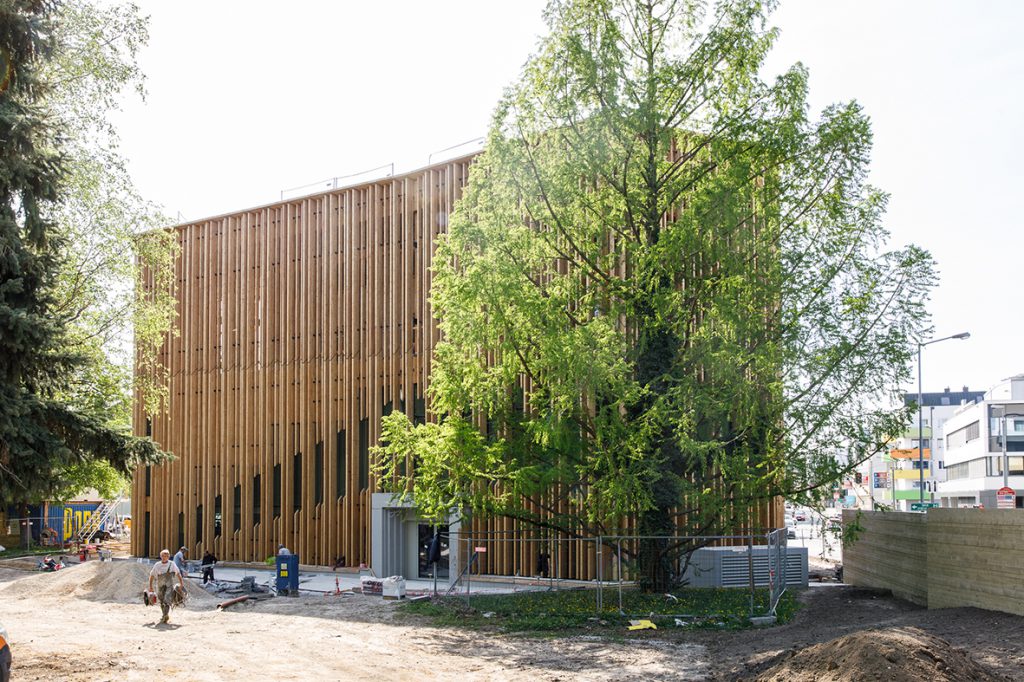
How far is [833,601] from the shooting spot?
22.4 meters

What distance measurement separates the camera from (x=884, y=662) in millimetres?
10984

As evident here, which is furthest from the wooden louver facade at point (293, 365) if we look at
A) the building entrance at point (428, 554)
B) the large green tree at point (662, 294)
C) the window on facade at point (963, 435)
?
the window on facade at point (963, 435)

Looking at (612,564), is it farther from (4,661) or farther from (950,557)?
(4,661)

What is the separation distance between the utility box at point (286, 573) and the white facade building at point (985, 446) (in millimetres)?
54357

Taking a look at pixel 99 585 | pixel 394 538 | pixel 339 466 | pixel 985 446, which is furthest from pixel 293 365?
pixel 985 446

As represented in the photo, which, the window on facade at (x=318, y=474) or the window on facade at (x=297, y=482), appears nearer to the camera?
the window on facade at (x=318, y=474)

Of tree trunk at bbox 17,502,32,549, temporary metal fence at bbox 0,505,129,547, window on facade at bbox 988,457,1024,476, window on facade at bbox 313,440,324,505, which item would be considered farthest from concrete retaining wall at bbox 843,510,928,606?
window on facade at bbox 988,457,1024,476

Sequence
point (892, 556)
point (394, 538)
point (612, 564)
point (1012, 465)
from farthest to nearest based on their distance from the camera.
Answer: point (1012, 465), point (394, 538), point (612, 564), point (892, 556)

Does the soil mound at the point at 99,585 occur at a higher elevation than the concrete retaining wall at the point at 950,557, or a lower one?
lower

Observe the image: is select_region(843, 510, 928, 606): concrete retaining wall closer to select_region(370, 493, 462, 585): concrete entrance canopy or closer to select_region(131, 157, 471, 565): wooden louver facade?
select_region(370, 493, 462, 585): concrete entrance canopy

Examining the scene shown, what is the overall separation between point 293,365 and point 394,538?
321 inches

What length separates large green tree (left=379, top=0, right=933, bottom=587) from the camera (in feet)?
62.6

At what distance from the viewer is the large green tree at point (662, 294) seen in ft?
62.6

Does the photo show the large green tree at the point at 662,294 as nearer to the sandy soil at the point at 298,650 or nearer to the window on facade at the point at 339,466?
the sandy soil at the point at 298,650
